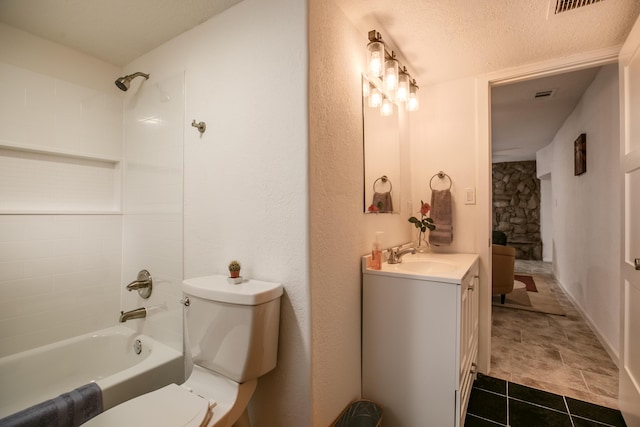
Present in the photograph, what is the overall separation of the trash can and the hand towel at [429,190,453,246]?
1252mm

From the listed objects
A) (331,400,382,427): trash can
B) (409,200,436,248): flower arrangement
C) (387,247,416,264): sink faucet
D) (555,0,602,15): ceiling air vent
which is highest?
(555,0,602,15): ceiling air vent

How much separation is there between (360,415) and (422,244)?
4.50 ft

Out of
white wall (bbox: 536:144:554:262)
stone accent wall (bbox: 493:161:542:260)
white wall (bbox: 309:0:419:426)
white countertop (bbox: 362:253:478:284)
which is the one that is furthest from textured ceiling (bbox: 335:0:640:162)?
stone accent wall (bbox: 493:161:542:260)

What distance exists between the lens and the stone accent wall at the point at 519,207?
6.36 metres

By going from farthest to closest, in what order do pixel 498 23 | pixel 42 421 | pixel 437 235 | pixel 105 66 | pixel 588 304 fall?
pixel 588 304 < pixel 437 235 < pixel 105 66 < pixel 498 23 < pixel 42 421

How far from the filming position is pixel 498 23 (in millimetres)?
1576

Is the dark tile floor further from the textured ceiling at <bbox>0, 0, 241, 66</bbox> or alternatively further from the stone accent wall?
the stone accent wall

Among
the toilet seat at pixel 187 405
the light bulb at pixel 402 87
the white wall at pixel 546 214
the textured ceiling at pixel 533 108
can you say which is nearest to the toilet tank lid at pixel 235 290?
the toilet seat at pixel 187 405

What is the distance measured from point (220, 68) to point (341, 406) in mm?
1788

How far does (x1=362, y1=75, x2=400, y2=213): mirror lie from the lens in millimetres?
1678

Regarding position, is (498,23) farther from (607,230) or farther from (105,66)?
(105,66)

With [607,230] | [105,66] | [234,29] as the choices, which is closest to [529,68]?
[607,230]

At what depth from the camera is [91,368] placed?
1795 mm

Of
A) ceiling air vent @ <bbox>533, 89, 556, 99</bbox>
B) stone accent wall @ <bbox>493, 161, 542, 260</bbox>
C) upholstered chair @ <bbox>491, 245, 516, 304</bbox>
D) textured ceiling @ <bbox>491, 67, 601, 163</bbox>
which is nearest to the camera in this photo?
textured ceiling @ <bbox>491, 67, 601, 163</bbox>
